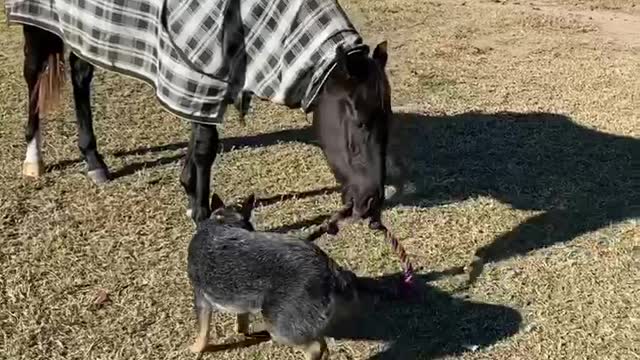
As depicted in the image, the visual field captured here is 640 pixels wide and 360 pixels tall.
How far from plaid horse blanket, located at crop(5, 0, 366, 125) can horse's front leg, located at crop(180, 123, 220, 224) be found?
14 centimetres

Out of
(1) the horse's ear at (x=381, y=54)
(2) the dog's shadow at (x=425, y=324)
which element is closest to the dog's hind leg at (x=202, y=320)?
(2) the dog's shadow at (x=425, y=324)

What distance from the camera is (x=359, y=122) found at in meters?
3.10

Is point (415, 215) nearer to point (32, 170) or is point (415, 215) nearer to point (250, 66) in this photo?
point (250, 66)

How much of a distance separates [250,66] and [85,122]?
4.84 ft

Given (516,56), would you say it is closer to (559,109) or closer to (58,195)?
(559,109)

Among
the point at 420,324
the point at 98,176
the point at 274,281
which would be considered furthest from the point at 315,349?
the point at 98,176

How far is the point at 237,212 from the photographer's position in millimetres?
3047

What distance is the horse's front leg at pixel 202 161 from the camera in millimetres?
3679

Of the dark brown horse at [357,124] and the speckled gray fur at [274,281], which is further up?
the dark brown horse at [357,124]

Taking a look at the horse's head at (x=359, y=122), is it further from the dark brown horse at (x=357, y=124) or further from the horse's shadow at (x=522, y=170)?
the horse's shadow at (x=522, y=170)

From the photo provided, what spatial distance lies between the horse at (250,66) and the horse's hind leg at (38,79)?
0.23m

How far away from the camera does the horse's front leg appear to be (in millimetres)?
3679

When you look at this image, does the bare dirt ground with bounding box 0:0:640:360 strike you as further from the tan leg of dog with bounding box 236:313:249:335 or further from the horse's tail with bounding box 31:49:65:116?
the horse's tail with bounding box 31:49:65:116

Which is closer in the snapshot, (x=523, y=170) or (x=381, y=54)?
(x=381, y=54)
